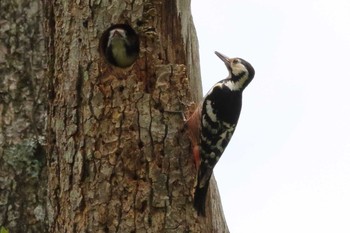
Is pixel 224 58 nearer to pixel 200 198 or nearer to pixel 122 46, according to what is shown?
pixel 122 46

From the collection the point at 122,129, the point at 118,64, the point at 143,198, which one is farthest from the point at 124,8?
the point at 143,198

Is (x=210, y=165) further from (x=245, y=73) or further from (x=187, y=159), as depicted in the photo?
(x=245, y=73)

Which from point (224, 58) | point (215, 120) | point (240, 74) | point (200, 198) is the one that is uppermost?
point (224, 58)

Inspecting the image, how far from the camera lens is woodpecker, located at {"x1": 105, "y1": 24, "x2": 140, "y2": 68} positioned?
5.77 m

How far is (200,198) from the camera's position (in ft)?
18.7

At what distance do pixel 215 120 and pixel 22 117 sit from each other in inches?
54.3

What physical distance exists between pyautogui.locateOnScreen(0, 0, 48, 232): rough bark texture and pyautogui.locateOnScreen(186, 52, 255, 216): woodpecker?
48.8 inches

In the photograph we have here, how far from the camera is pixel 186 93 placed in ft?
19.4

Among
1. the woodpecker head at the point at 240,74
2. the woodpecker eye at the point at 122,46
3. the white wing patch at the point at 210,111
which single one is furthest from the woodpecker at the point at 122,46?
the woodpecker head at the point at 240,74

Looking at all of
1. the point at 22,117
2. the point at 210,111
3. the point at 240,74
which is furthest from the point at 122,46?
the point at 22,117

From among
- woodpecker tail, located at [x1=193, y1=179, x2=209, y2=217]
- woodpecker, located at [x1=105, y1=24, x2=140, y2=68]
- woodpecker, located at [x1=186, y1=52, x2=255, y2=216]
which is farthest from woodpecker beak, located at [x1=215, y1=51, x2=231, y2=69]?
woodpecker tail, located at [x1=193, y1=179, x2=209, y2=217]

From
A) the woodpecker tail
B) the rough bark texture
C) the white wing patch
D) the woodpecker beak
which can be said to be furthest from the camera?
the woodpecker beak

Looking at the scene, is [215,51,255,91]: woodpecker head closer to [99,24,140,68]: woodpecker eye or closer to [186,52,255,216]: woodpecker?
[186,52,255,216]: woodpecker

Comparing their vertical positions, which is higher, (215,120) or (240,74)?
(240,74)
